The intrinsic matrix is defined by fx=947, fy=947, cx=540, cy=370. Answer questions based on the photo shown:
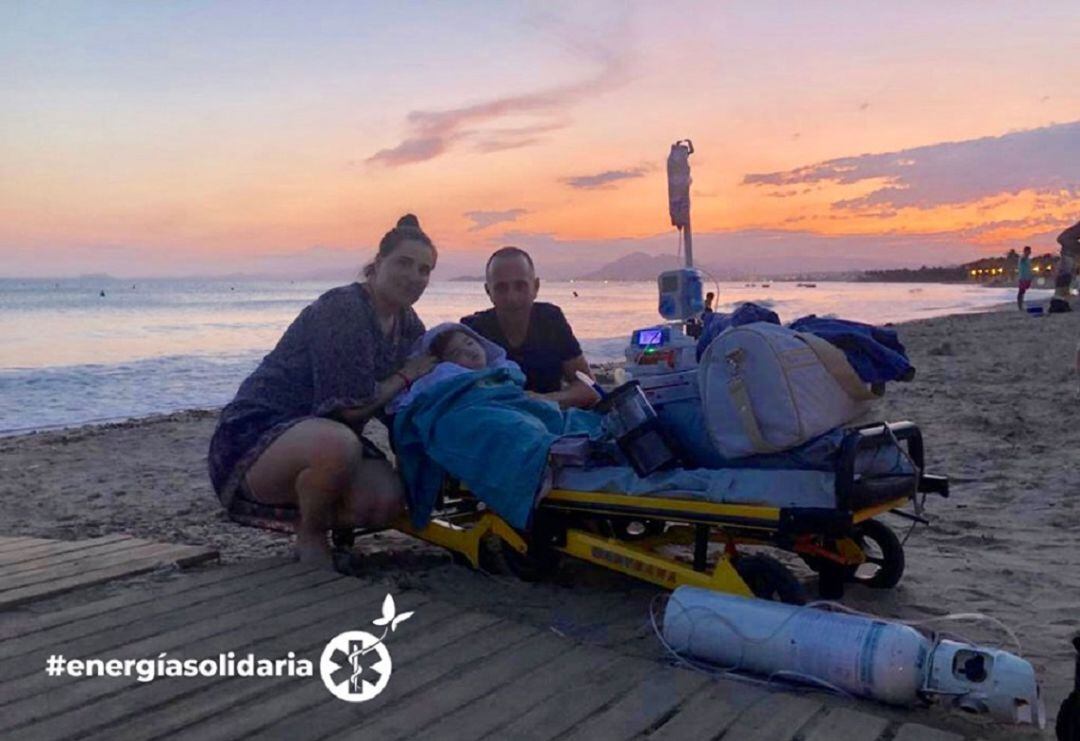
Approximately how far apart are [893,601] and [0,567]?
3.73 meters

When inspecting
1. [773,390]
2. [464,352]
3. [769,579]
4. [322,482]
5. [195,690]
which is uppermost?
[464,352]

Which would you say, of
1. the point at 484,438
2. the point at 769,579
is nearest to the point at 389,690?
the point at 484,438

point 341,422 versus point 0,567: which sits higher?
point 341,422

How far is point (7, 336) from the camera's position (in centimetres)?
2928

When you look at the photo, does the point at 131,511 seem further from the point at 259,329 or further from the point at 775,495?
the point at 259,329

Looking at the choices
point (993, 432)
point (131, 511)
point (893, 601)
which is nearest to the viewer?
point (893, 601)

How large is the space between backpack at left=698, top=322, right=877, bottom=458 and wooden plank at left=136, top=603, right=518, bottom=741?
104cm

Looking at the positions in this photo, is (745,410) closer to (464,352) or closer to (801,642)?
(801,642)

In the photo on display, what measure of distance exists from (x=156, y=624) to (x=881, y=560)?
9.29ft

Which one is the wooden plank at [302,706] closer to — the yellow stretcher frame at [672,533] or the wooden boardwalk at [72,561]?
the yellow stretcher frame at [672,533]

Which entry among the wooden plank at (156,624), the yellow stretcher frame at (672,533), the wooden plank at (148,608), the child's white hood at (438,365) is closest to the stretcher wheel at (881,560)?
the yellow stretcher frame at (672,533)

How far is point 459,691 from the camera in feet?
9.11

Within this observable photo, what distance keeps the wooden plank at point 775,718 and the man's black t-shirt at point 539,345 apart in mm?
2537

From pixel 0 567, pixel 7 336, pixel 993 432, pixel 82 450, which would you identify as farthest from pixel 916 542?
pixel 7 336
